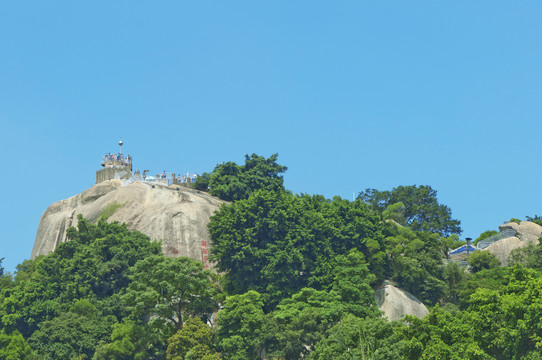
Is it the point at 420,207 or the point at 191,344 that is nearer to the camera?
the point at 191,344

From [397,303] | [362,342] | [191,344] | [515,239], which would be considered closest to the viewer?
[362,342]

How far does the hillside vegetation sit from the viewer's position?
49.7 meters

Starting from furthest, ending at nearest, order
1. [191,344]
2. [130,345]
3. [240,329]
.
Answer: [130,345]
[240,329]
[191,344]

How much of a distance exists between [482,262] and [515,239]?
5037 millimetres

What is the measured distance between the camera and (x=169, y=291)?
5456cm

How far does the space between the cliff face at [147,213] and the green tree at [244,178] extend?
65.1 inches

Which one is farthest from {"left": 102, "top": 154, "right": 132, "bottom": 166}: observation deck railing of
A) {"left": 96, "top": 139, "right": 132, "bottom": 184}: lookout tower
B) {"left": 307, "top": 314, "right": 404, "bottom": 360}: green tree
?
{"left": 307, "top": 314, "right": 404, "bottom": 360}: green tree

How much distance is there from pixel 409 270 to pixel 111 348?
64.9 feet

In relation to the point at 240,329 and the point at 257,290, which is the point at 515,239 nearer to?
the point at 257,290

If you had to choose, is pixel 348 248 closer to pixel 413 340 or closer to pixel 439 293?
pixel 439 293

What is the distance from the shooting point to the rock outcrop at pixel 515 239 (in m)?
68.6

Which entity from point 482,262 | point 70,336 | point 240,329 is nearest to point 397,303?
point 482,262

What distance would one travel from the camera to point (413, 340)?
44.4m

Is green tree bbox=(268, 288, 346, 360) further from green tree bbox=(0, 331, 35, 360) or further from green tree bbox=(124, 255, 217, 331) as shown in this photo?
green tree bbox=(0, 331, 35, 360)
